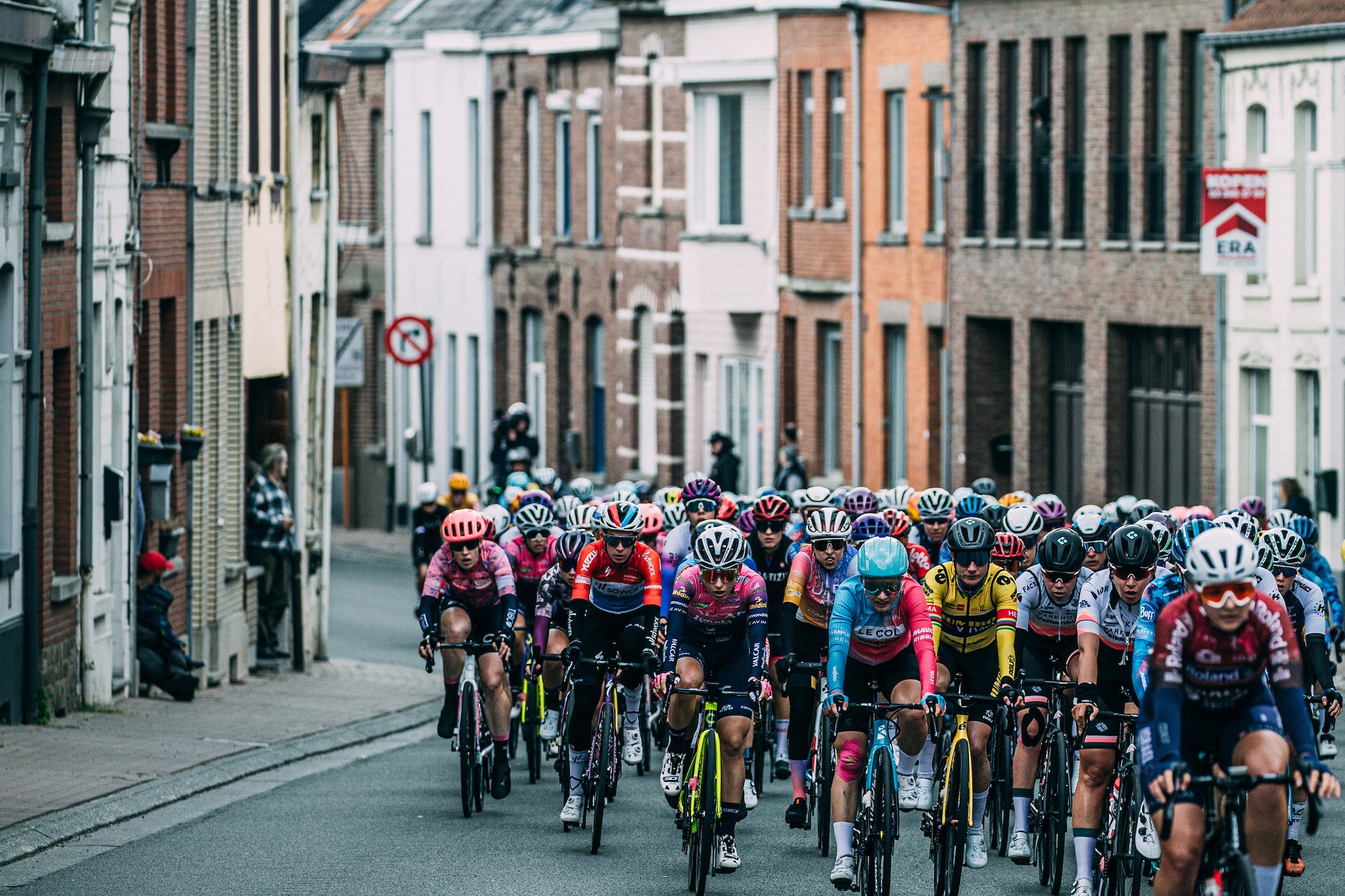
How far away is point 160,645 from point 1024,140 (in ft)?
59.3

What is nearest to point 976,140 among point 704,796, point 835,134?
point 835,134

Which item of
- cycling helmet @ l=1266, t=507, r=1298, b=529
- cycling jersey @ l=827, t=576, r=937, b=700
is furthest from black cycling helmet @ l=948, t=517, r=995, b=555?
cycling helmet @ l=1266, t=507, r=1298, b=529

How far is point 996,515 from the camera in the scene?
20.6m

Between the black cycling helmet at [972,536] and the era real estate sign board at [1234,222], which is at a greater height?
the era real estate sign board at [1234,222]

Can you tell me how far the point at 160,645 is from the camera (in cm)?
2517

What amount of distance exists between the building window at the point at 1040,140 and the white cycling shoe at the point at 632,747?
21.9 metres

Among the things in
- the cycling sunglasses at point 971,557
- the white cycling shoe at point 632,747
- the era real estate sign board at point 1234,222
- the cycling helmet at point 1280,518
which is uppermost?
the era real estate sign board at point 1234,222

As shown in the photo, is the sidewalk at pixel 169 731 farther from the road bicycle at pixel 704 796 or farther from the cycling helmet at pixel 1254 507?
the cycling helmet at pixel 1254 507

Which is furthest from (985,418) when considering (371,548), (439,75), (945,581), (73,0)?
(945,581)

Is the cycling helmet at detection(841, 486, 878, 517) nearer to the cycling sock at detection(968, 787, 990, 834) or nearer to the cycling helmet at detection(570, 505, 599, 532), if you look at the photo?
the cycling helmet at detection(570, 505, 599, 532)

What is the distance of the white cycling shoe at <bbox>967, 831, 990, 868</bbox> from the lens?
1493cm

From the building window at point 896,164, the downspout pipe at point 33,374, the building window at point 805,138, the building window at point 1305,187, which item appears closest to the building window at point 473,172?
the building window at point 805,138

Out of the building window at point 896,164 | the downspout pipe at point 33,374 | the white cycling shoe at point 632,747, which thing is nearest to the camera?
the white cycling shoe at point 632,747

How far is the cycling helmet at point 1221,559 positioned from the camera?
11156 mm
